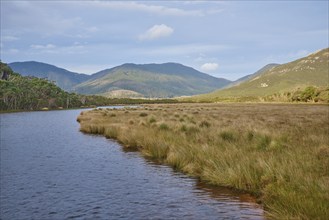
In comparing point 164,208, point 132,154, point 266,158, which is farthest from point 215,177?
point 132,154

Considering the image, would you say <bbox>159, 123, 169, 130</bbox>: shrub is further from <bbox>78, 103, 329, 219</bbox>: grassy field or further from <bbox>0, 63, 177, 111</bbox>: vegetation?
<bbox>0, 63, 177, 111</bbox>: vegetation

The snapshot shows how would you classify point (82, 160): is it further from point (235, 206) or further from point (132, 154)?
point (235, 206)

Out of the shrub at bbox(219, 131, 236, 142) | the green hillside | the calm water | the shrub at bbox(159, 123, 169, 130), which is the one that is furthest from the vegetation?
the shrub at bbox(219, 131, 236, 142)

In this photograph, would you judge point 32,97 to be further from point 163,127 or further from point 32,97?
point 163,127

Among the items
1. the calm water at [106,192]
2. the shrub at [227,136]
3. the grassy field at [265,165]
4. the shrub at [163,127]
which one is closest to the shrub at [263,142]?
the grassy field at [265,165]

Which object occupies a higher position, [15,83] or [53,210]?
[15,83]

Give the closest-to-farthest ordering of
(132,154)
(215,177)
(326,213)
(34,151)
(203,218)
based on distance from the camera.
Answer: (326,213)
(203,218)
(215,177)
(132,154)
(34,151)

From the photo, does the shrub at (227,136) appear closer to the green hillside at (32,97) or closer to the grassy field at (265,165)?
the grassy field at (265,165)

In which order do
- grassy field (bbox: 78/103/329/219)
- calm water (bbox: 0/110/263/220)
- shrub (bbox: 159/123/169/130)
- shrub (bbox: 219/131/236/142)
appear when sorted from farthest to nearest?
shrub (bbox: 159/123/169/130)
shrub (bbox: 219/131/236/142)
calm water (bbox: 0/110/263/220)
grassy field (bbox: 78/103/329/219)

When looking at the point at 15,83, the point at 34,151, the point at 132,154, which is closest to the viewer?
the point at 132,154

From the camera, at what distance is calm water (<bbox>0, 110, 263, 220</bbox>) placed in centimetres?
1071

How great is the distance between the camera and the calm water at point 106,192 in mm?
10711

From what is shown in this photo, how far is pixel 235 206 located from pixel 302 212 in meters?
3.04

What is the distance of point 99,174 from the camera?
1627 centimetres
